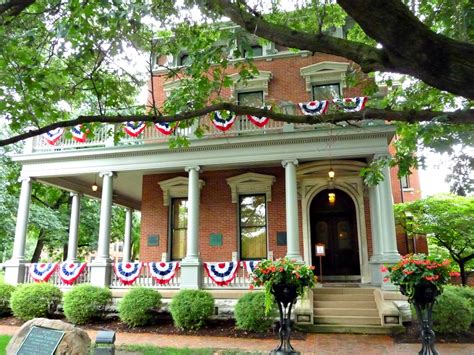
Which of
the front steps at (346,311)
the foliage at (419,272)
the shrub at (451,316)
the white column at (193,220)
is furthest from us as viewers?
the white column at (193,220)

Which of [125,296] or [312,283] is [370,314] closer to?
[312,283]

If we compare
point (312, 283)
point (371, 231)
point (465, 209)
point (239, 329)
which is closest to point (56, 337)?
point (312, 283)

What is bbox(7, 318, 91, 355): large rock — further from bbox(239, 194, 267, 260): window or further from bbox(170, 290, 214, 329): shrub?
bbox(239, 194, 267, 260): window

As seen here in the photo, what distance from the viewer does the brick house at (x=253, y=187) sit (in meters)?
12.1

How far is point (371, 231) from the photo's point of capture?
13.8 metres

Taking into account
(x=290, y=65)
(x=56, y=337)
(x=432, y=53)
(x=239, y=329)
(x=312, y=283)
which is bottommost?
(x=239, y=329)

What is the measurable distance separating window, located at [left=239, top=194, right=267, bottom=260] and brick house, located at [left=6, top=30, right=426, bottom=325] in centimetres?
4

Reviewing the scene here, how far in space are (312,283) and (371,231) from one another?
6.52 m

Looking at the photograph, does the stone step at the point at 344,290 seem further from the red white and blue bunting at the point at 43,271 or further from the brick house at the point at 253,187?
the red white and blue bunting at the point at 43,271

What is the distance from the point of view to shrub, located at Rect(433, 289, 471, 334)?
9.55m

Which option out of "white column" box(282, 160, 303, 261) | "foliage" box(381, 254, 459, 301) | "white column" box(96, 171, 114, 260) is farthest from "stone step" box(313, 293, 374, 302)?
"white column" box(96, 171, 114, 260)

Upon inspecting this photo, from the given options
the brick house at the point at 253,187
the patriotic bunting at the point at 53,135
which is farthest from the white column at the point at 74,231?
the patriotic bunting at the point at 53,135

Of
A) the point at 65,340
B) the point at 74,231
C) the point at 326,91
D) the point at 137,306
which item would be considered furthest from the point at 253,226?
the point at 65,340

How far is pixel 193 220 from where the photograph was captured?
12.6 metres
